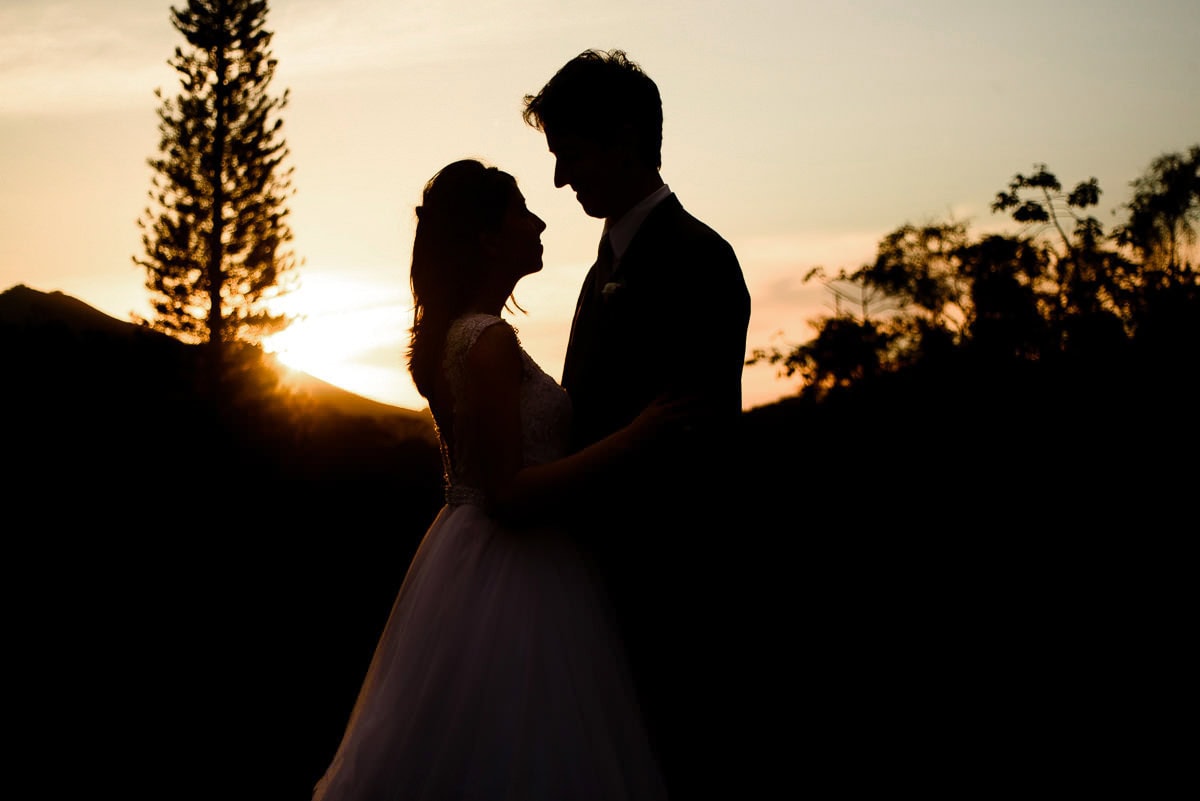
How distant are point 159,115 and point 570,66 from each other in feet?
106

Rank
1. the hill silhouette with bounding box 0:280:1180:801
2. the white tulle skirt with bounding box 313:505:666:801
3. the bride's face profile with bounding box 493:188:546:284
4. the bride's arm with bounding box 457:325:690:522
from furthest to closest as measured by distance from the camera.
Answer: the hill silhouette with bounding box 0:280:1180:801 < the bride's face profile with bounding box 493:188:546:284 < the bride's arm with bounding box 457:325:690:522 < the white tulle skirt with bounding box 313:505:666:801

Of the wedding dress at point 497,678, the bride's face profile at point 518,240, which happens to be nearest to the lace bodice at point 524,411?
the wedding dress at point 497,678

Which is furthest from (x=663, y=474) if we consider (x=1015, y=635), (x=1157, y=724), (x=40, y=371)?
(x=40, y=371)

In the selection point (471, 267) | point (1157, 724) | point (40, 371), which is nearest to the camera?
point (471, 267)

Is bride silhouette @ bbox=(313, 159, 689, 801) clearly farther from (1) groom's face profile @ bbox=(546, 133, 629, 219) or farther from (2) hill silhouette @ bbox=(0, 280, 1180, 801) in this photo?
(2) hill silhouette @ bbox=(0, 280, 1180, 801)

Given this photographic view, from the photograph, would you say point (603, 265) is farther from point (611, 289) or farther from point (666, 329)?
point (666, 329)

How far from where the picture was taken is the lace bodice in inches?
123

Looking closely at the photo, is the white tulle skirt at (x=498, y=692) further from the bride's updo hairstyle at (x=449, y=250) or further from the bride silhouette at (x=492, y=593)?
the bride's updo hairstyle at (x=449, y=250)

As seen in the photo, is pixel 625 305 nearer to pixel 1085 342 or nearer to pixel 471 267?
pixel 471 267

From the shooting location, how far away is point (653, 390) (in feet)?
10.5

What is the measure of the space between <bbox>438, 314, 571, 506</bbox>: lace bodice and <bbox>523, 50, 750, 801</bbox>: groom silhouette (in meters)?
0.08

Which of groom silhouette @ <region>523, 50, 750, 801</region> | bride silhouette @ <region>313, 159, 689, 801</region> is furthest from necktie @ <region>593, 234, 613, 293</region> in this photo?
bride silhouette @ <region>313, 159, 689, 801</region>

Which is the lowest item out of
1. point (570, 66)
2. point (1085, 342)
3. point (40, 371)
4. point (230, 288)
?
point (570, 66)

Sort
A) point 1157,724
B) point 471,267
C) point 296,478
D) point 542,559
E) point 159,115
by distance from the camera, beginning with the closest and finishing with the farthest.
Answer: point 542,559 < point 471,267 < point 1157,724 < point 296,478 < point 159,115
